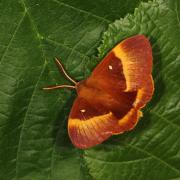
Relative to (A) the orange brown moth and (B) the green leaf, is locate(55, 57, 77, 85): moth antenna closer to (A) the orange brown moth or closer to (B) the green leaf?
(B) the green leaf

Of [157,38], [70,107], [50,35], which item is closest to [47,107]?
Answer: [70,107]

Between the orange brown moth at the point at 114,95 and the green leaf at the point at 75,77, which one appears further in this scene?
the green leaf at the point at 75,77

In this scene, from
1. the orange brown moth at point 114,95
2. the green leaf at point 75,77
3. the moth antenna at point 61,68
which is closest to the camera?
the orange brown moth at point 114,95

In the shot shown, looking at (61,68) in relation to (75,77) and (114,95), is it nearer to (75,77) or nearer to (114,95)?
(75,77)

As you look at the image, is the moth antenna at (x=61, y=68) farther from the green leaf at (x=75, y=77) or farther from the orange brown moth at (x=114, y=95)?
the orange brown moth at (x=114, y=95)

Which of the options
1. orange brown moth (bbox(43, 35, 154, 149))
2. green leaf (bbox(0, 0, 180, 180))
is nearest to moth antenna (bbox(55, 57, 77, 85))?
green leaf (bbox(0, 0, 180, 180))

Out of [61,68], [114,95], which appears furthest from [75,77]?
[114,95]

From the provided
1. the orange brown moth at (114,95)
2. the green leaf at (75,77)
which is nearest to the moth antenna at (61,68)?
the green leaf at (75,77)
